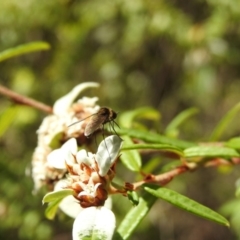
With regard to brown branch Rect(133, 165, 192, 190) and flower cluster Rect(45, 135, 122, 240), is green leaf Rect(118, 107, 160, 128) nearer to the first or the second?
brown branch Rect(133, 165, 192, 190)

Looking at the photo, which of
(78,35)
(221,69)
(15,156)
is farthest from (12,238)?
(221,69)

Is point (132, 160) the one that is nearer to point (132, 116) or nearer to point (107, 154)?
point (107, 154)

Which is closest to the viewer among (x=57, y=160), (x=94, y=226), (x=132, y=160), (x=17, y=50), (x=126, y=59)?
(x=94, y=226)

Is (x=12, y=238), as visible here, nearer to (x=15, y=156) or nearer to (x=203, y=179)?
(x=15, y=156)

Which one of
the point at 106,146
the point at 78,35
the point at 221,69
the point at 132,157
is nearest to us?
the point at 106,146

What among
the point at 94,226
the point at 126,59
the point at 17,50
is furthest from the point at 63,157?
the point at 126,59

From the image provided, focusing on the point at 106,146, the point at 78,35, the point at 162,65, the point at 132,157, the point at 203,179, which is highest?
the point at 106,146

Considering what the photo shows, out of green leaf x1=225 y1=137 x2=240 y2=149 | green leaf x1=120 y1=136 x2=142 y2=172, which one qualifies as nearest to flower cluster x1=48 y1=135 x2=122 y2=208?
green leaf x1=120 y1=136 x2=142 y2=172

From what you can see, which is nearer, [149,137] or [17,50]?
[149,137]
